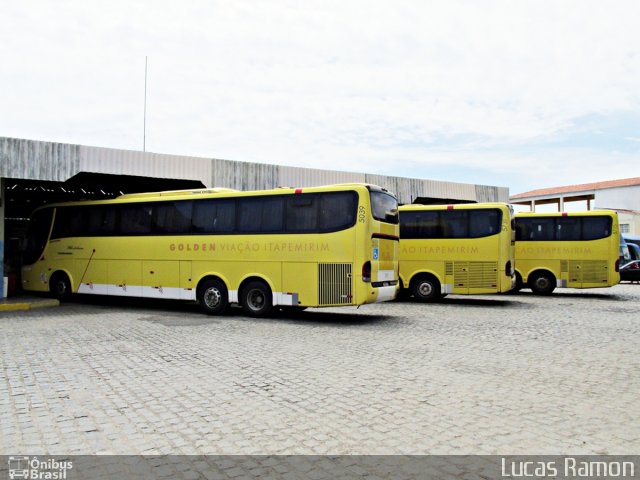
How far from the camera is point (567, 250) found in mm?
20250

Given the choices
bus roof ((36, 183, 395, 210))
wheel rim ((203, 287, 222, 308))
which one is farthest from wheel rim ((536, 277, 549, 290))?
wheel rim ((203, 287, 222, 308))

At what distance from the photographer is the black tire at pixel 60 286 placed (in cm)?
1725

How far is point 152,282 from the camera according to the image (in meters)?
15.3

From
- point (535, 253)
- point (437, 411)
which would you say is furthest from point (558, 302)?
point (437, 411)

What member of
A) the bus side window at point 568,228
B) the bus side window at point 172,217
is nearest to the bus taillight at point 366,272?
the bus side window at point 172,217

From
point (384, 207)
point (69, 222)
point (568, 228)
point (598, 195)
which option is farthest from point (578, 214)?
point (598, 195)

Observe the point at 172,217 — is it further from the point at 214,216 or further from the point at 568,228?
the point at 568,228

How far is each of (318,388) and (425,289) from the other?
1216 cm

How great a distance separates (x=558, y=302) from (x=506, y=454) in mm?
14895

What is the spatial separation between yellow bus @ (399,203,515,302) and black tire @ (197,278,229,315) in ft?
21.6

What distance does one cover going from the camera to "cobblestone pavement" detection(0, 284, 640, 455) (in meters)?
4.64

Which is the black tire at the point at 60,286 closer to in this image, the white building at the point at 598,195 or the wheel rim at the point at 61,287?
the wheel rim at the point at 61,287

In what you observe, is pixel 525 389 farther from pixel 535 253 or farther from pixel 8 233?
pixel 8 233

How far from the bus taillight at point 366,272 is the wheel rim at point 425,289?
6148 millimetres
